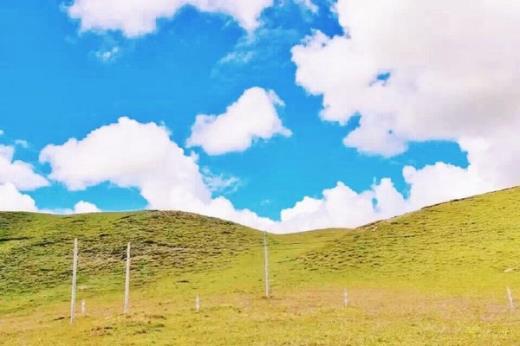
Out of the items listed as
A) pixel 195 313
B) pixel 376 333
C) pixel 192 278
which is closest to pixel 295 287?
pixel 192 278

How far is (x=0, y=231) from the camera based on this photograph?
137 m

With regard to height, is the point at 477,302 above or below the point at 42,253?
below

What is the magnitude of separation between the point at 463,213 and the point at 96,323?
88.8 m

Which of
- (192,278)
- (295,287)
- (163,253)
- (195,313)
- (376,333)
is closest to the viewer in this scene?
(376,333)

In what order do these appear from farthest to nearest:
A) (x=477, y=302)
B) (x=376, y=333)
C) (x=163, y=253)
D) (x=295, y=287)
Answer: (x=163, y=253)
(x=295, y=287)
(x=477, y=302)
(x=376, y=333)

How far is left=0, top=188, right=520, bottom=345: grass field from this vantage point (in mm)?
40656

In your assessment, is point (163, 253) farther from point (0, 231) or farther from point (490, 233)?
point (490, 233)

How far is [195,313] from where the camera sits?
167 ft

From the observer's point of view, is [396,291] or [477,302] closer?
[477,302]

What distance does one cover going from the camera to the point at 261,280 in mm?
90562

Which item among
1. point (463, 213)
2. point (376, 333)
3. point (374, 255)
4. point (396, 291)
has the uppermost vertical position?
point (463, 213)

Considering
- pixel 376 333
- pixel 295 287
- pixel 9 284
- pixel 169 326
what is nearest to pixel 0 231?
pixel 9 284

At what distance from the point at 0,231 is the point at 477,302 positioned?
10865 centimetres

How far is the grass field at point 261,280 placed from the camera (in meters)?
40.7
